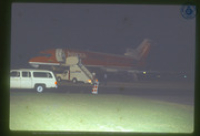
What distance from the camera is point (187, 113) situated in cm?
956

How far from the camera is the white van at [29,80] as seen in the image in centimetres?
1612

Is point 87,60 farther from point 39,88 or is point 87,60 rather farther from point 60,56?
point 39,88

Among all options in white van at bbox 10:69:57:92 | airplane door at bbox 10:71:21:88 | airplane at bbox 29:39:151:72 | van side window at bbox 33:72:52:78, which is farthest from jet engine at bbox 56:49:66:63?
airplane door at bbox 10:71:21:88

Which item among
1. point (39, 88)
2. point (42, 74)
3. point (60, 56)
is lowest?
point (39, 88)

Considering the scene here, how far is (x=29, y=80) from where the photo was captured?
1627cm

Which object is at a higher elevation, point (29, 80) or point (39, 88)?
point (29, 80)

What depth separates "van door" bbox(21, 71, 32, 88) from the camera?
1622 centimetres

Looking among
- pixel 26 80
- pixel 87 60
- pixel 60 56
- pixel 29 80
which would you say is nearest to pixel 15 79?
pixel 26 80

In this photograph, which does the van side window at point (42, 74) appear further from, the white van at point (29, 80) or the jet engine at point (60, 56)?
the jet engine at point (60, 56)

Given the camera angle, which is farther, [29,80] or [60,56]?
[60,56]

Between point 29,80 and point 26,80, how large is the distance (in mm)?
225

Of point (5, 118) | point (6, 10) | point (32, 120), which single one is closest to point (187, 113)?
point (32, 120)

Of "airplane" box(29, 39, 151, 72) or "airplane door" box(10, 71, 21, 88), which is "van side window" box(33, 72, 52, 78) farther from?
"airplane" box(29, 39, 151, 72)

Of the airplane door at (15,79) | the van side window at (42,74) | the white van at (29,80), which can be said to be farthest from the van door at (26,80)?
the van side window at (42,74)
